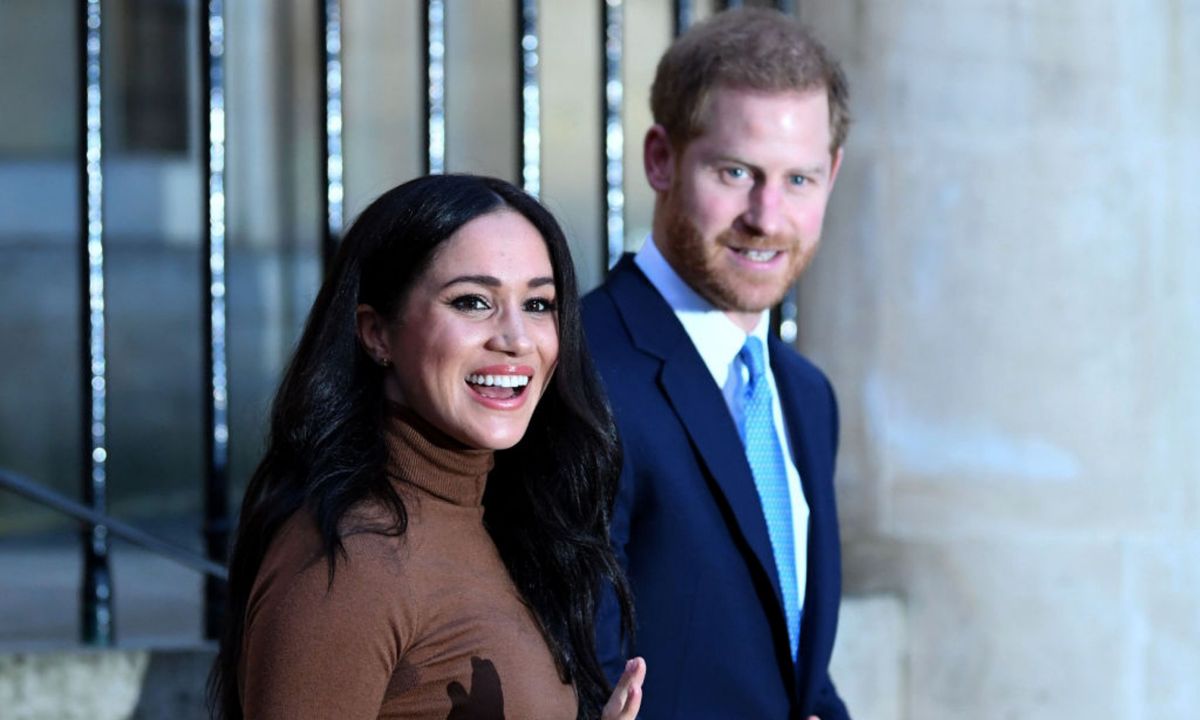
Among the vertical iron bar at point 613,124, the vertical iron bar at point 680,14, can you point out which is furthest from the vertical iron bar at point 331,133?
the vertical iron bar at point 680,14

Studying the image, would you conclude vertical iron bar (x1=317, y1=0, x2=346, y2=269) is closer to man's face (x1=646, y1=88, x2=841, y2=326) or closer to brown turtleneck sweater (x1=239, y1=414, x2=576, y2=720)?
man's face (x1=646, y1=88, x2=841, y2=326)

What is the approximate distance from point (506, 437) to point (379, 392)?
18 cm

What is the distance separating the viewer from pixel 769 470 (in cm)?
309

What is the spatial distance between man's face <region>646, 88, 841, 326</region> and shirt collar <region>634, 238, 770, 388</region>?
2 cm

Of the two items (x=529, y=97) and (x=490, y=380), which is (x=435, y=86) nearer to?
(x=529, y=97)

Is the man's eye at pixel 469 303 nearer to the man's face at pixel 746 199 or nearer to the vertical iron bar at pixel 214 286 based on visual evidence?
the man's face at pixel 746 199

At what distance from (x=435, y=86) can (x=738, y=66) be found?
1286 mm

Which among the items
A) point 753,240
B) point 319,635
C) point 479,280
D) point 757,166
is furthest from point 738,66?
point 319,635

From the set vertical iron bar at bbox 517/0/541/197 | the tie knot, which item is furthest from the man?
vertical iron bar at bbox 517/0/541/197

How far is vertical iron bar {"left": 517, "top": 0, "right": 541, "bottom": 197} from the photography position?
13.8ft

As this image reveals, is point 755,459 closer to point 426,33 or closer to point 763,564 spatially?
point 763,564

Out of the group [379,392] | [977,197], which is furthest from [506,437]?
[977,197]

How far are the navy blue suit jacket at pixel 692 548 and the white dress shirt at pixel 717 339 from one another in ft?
0.09

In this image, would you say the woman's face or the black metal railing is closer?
the woman's face
